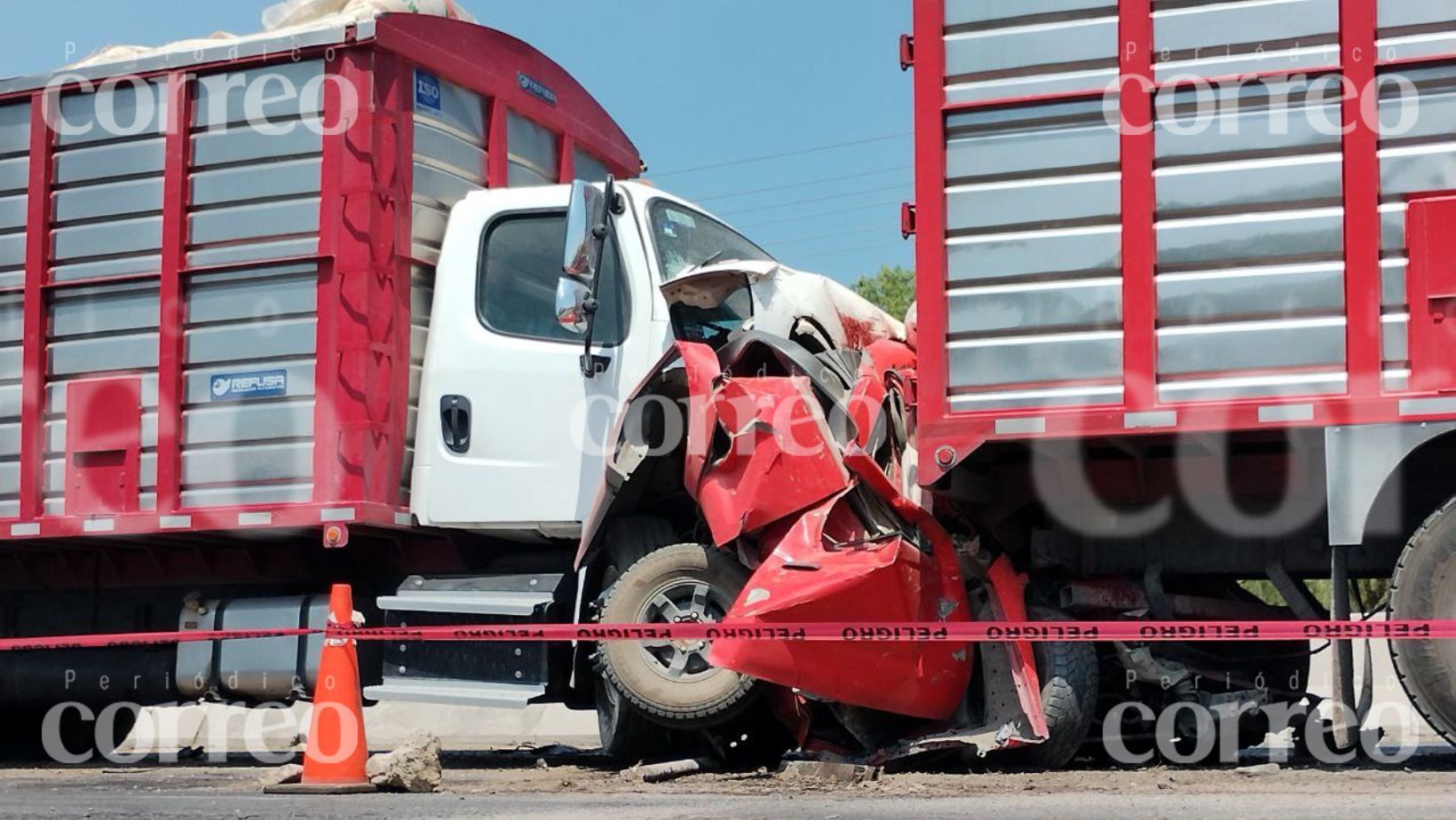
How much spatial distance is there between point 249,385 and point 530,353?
1.48 m

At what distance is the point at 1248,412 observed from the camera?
6477 millimetres

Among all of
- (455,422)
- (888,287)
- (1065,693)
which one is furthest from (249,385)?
(888,287)

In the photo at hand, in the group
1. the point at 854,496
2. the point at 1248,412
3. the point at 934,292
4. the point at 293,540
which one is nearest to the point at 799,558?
the point at 854,496

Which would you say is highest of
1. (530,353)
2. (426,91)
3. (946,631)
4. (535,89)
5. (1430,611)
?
(535,89)

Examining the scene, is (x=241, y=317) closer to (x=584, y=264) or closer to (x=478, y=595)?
A: (x=478, y=595)

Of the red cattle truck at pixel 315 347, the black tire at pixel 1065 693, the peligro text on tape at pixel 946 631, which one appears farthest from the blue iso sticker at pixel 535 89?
the black tire at pixel 1065 693

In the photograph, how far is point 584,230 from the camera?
786 cm

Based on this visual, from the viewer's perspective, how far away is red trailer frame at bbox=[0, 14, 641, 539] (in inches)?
331

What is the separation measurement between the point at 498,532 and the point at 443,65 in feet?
8.02

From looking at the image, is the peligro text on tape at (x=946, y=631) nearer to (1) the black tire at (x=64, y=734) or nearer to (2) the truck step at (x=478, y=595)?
(2) the truck step at (x=478, y=595)

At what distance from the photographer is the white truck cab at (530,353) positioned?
8.18 m

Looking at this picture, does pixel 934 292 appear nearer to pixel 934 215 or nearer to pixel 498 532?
pixel 934 215

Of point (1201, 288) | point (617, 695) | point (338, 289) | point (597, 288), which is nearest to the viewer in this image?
point (1201, 288)

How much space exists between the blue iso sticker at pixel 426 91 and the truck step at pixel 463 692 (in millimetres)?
2909
